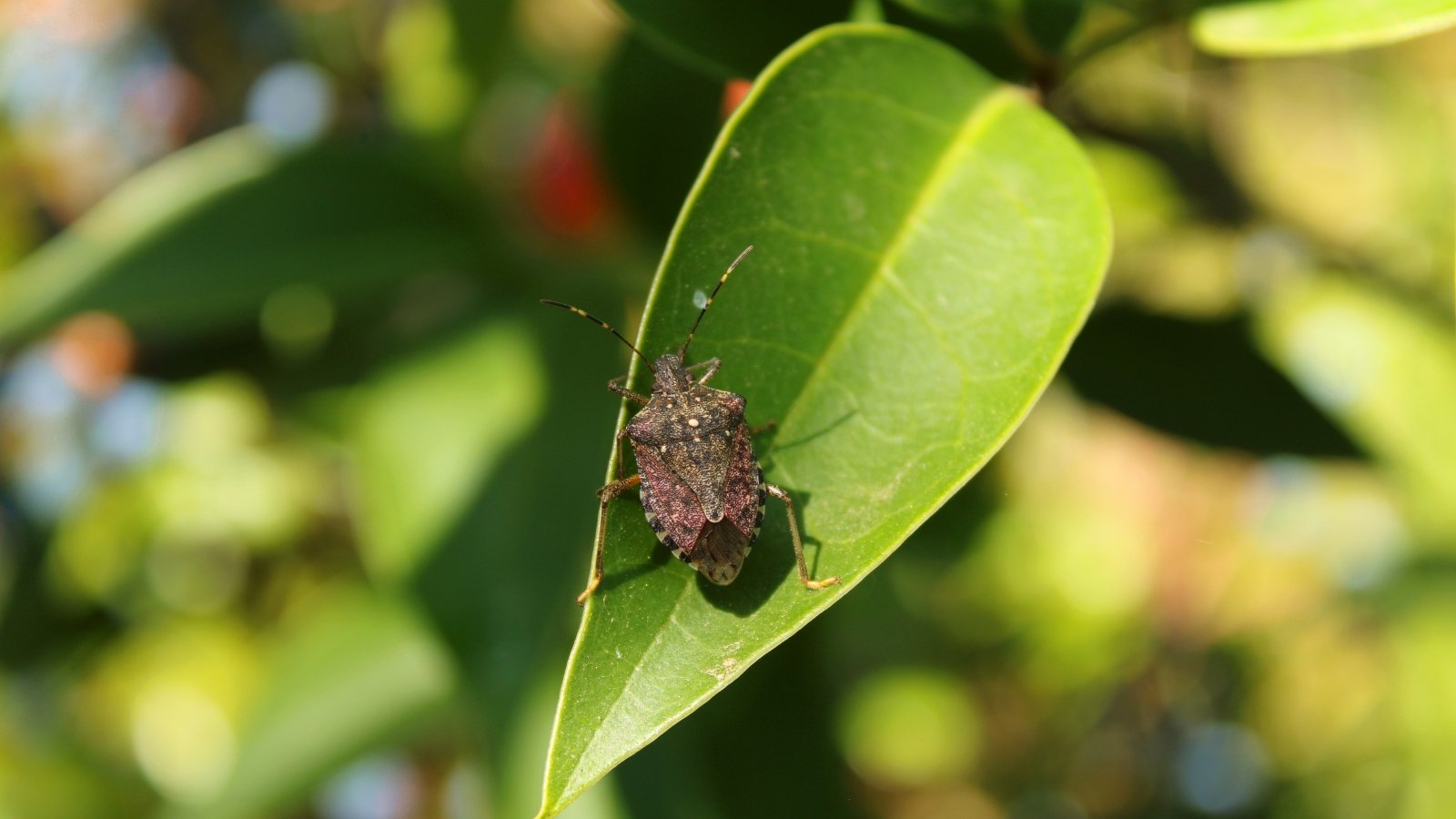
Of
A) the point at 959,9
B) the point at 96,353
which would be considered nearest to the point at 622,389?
the point at 959,9

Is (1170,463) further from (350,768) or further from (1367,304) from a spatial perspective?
(350,768)

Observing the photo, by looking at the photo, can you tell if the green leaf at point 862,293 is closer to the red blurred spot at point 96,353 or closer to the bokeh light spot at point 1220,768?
the red blurred spot at point 96,353

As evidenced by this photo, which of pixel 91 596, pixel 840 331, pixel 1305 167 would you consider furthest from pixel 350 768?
pixel 1305 167

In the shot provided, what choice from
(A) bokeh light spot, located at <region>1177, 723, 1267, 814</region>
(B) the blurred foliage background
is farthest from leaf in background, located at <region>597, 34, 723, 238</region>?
(A) bokeh light spot, located at <region>1177, 723, 1267, 814</region>

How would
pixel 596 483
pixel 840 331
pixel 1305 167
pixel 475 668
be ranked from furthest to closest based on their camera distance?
1. pixel 1305 167
2. pixel 596 483
3. pixel 475 668
4. pixel 840 331

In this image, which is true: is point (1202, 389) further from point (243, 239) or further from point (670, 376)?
point (243, 239)

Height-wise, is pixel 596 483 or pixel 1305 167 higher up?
pixel 596 483
